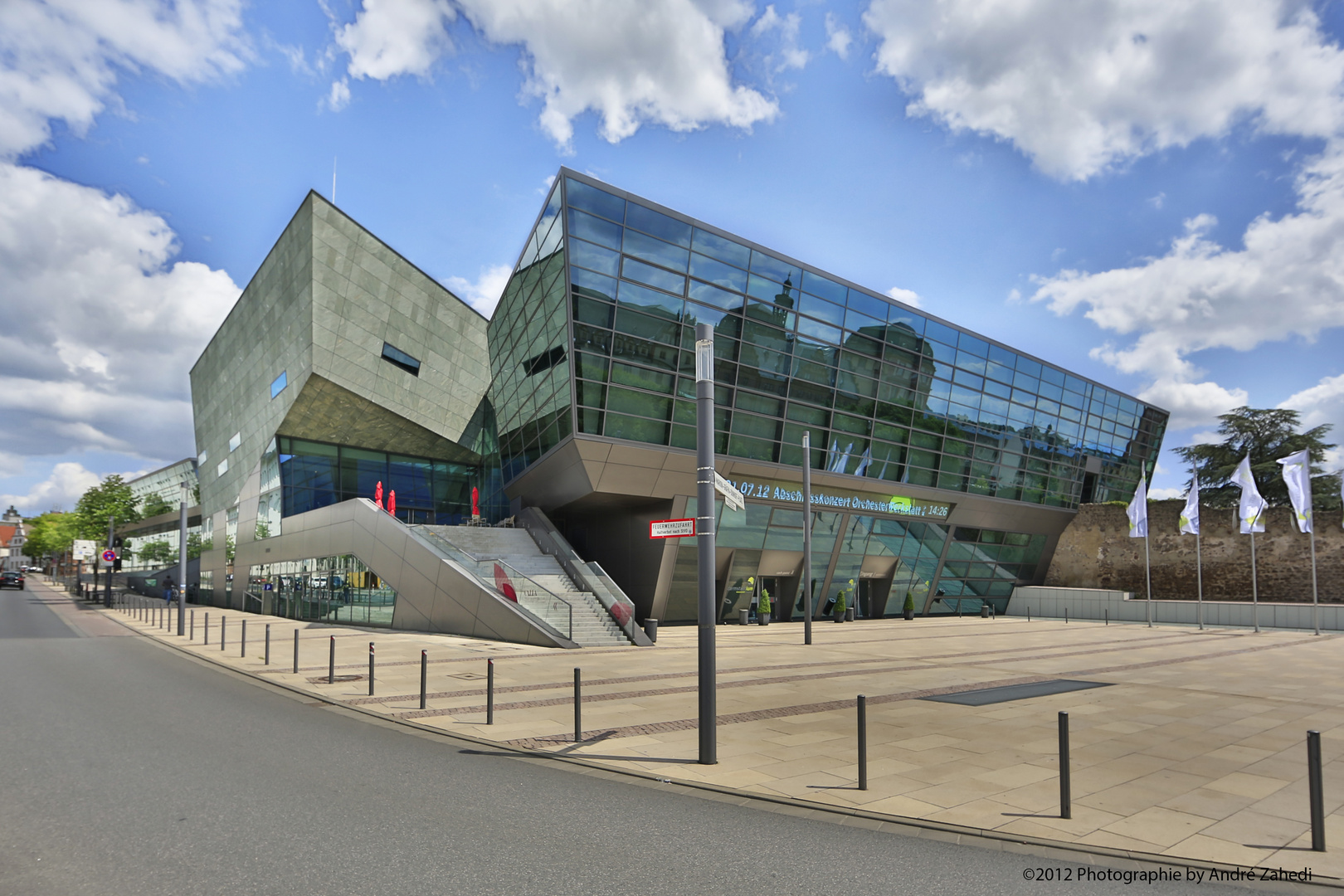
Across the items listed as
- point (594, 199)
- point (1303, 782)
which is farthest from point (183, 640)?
point (1303, 782)

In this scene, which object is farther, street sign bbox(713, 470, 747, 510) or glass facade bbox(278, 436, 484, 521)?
glass facade bbox(278, 436, 484, 521)

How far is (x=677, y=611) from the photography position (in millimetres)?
32719

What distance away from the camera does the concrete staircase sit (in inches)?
957

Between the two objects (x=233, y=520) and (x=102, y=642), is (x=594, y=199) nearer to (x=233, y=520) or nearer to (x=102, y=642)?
(x=102, y=642)

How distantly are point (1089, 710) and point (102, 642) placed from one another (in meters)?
27.7

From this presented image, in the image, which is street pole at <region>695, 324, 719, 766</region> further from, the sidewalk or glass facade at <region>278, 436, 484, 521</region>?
glass facade at <region>278, 436, 484, 521</region>

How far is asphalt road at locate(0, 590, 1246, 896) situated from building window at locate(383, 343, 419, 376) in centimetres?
3328

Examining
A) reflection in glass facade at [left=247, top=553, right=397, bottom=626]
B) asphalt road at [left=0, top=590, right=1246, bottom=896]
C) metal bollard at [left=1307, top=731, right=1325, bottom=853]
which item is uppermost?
metal bollard at [left=1307, top=731, right=1325, bottom=853]

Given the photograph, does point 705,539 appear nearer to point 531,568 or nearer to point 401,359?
point 531,568

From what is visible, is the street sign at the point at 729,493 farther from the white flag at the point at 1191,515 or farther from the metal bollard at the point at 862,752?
the white flag at the point at 1191,515

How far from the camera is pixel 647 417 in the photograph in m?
30.2

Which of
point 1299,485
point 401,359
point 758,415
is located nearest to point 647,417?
point 758,415

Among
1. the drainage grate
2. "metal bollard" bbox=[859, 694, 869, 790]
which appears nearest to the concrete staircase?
the drainage grate

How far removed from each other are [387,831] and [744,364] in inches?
1082
